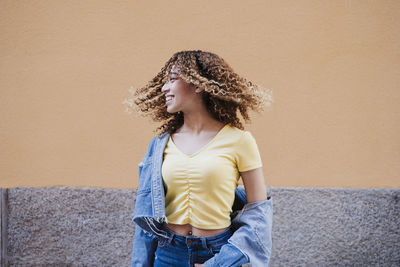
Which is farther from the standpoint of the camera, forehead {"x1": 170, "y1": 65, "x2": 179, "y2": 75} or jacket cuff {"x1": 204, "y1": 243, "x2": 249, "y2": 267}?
forehead {"x1": 170, "y1": 65, "x2": 179, "y2": 75}

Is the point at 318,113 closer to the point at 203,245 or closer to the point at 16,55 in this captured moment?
the point at 203,245

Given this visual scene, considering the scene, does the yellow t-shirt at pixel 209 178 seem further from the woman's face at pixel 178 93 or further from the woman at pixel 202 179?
the woman's face at pixel 178 93

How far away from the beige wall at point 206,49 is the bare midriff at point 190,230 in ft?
4.73

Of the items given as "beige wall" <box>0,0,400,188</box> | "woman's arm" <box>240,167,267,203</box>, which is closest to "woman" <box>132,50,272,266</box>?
"woman's arm" <box>240,167,267,203</box>

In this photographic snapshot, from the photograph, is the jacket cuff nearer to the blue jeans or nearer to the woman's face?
the blue jeans

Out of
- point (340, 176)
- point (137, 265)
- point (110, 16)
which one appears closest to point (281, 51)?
point (340, 176)

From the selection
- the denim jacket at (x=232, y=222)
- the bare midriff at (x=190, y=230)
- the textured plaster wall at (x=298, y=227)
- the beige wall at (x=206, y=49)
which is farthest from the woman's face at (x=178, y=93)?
the textured plaster wall at (x=298, y=227)

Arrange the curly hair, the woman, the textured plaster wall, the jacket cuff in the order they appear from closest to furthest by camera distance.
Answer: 1. the jacket cuff
2. the woman
3. the curly hair
4. the textured plaster wall

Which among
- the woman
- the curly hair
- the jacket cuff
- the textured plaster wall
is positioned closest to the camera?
the jacket cuff

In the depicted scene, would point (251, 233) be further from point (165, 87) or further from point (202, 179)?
point (165, 87)

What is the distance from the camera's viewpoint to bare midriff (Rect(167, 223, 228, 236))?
1.69 m

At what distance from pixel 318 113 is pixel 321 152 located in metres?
0.36

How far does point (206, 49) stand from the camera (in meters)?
3.14

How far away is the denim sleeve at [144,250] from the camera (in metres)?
1.81
